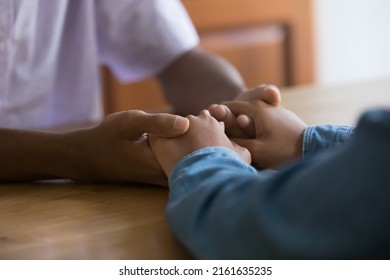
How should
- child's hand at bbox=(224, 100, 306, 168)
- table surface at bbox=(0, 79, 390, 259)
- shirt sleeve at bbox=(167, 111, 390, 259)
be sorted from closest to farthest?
shirt sleeve at bbox=(167, 111, 390, 259) < table surface at bbox=(0, 79, 390, 259) < child's hand at bbox=(224, 100, 306, 168)

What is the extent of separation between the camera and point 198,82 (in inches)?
48.4

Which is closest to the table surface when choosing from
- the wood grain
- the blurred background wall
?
the wood grain

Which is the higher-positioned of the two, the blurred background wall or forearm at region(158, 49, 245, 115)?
forearm at region(158, 49, 245, 115)

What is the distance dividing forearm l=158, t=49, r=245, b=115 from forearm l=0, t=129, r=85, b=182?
39 cm

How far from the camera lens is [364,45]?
2762mm

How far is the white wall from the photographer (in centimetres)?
264

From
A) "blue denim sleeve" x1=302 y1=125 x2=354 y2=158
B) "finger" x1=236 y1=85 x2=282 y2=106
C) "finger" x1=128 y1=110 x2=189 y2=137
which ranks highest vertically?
"finger" x1=128 y1=110 x2=189 y2=137

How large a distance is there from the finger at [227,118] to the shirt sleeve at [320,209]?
0.29m

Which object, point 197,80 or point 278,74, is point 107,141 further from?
point 278,74

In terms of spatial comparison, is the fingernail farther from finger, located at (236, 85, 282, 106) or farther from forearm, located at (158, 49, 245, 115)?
forearm, located at (158, 49, 245, 115)

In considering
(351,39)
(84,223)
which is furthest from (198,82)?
(351,39)

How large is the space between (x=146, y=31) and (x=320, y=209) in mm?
825
